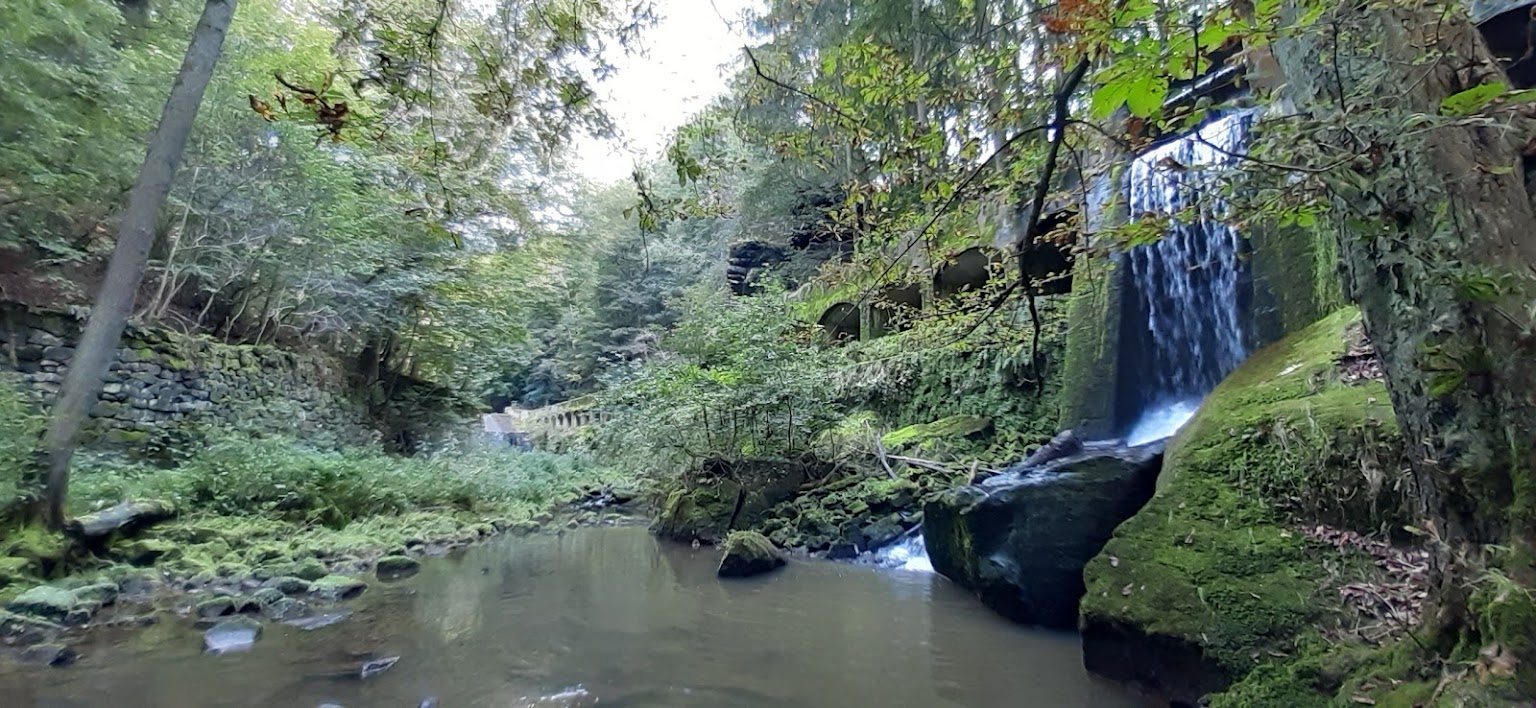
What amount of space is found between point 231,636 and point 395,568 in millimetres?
2287

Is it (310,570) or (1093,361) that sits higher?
(1093,361)

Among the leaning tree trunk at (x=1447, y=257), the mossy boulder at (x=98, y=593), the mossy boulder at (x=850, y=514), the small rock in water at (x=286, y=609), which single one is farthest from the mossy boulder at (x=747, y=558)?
the leaning tree trunk at (x=1447, y=257)

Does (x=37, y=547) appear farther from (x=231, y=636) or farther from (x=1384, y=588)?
(x=1384, y=588)

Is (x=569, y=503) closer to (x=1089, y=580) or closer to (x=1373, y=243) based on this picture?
(x=1089, y=580)

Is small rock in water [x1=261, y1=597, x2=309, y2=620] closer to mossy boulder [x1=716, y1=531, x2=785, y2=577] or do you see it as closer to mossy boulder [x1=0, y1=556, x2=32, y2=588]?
mossy boulder [x1=0, y1=556, x2=32, y2=588]

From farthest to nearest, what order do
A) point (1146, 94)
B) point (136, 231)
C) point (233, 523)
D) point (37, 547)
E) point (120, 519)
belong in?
point (233, 523) < point (120, 519) < point (136, 231) < point (37, 547) < point (1146, 94)

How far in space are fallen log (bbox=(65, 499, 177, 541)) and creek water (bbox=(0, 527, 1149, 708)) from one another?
5.13 ft

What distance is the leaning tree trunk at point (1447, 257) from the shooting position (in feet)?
5.85

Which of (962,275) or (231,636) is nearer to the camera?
(231,636)

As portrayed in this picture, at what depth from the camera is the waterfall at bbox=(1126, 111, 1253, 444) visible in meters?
6.84

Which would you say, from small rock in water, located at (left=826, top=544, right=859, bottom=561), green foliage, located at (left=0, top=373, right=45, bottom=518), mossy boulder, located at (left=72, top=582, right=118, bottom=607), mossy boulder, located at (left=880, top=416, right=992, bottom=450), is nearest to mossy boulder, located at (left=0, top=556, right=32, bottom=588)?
mossy boulder, located at (left=72, top=582, right=118, bottom=607)

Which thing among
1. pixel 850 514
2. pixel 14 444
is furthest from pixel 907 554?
pixel 14 444

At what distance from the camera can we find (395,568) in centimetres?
630

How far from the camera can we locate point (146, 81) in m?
7.14
